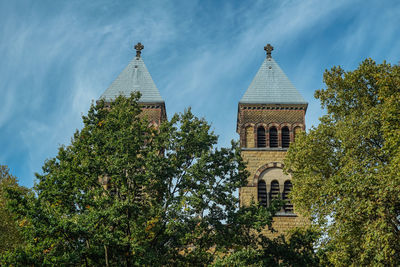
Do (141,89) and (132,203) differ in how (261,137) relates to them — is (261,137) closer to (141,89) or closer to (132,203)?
(141,89)

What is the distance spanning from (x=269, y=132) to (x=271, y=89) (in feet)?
12.8

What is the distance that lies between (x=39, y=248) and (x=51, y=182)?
2.62 m

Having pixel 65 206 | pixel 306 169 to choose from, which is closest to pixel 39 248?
pixel 65 206

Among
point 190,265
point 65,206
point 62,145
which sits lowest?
point 190,265

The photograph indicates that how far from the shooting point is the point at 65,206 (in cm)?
1491

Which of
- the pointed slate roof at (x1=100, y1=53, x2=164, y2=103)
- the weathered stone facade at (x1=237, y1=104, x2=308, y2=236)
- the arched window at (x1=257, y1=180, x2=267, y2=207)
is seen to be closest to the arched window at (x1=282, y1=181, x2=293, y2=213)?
the weathered stone facade at (x1=237, y1=104, x2=308, y2=236)

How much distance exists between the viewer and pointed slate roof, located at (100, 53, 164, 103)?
3172 centimetres

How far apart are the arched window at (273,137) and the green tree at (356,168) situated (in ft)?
43.3

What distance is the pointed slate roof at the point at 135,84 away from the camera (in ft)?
104

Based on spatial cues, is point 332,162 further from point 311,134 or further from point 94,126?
point 94,126

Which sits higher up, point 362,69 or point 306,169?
point 362,69

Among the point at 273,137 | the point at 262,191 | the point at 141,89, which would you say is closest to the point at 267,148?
the point at 273,137

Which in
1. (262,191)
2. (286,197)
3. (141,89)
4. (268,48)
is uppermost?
(268,48)

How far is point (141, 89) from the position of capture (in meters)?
32.6
